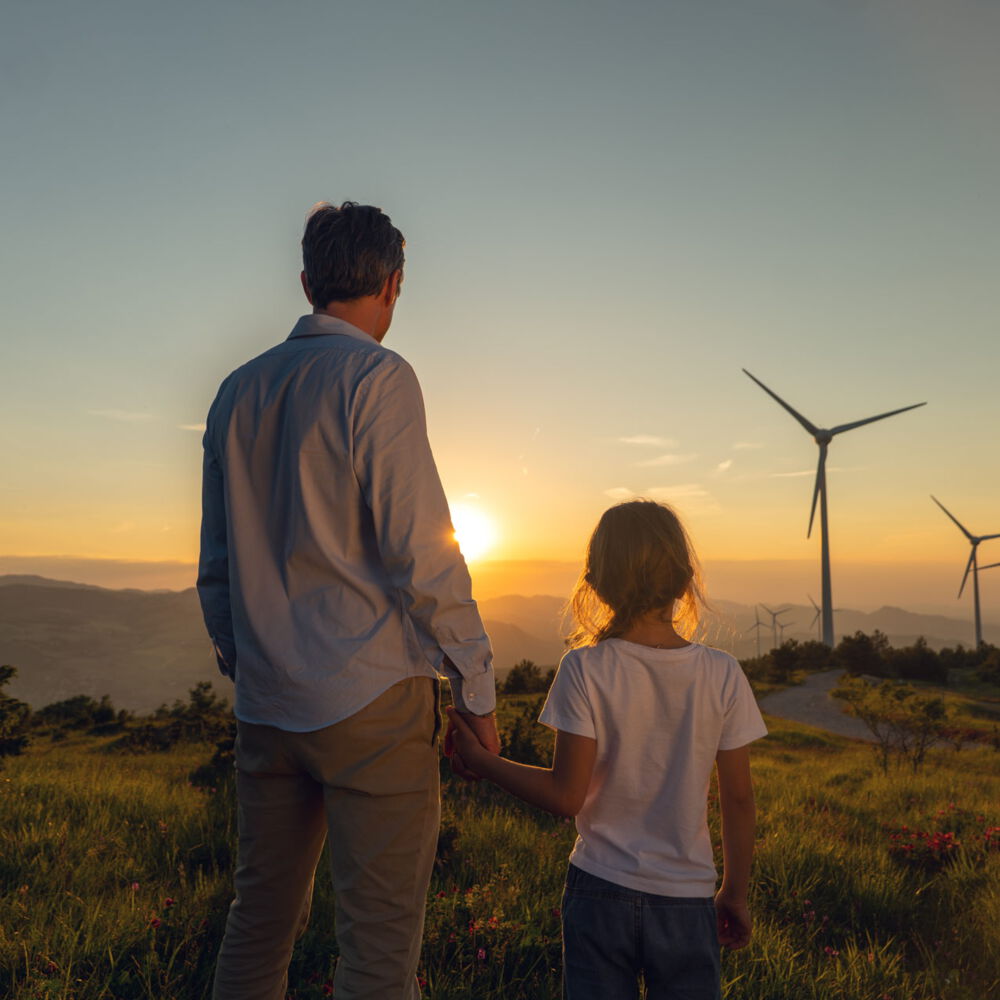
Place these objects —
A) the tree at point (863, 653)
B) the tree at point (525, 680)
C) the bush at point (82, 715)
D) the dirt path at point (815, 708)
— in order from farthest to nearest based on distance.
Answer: the tree at point (863, 653) → the dirt path at point (815, 708) → the tree at point (525, 680) → the bush at point (82, 715)

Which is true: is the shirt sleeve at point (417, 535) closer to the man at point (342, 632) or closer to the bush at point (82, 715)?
the man at point (342, 632)

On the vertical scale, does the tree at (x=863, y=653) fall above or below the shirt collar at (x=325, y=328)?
below

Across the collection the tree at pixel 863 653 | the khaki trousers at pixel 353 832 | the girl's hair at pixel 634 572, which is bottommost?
the tree at pixel 863 653

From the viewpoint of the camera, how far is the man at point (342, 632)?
2.25 metres

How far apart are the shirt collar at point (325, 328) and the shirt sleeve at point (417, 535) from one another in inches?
7.2

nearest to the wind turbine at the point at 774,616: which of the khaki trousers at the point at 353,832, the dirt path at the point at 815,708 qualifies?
the dirt path at the point at 815,708

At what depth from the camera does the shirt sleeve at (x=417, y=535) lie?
2256 millimetres

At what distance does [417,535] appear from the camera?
2271 mm

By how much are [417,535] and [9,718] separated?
9.93 meters

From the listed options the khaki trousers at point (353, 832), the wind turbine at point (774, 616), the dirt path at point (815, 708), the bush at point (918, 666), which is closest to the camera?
the khaki trousers at point (353, 832)

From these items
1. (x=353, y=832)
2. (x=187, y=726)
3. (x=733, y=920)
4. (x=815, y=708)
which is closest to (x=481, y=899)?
(x=733, y=920)

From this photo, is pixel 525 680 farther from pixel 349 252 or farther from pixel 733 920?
pixel 349 252

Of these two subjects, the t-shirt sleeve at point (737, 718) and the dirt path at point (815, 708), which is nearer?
the t-shirt sleeve at point (737, 718)

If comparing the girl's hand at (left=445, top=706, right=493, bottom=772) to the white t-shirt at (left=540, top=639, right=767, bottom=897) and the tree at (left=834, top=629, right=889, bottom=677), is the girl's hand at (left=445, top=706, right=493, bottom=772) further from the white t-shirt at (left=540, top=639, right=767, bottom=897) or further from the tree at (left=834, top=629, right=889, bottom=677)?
the tree at (left=834, top=629, right=889, bottom=677)
